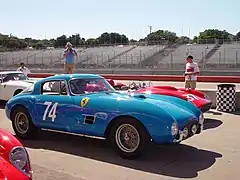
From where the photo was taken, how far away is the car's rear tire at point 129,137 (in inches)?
208

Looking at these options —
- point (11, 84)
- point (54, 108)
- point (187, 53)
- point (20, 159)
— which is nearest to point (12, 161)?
point (20, 159)

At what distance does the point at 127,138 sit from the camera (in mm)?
5473

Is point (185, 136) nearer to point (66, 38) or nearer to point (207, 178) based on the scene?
point (207, 178)

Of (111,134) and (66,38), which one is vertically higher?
(66,38)

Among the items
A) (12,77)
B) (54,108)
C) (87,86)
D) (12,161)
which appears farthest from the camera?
(12,77)

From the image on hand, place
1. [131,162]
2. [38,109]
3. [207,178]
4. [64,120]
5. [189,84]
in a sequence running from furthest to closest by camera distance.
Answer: [189,84] < [38,109] < [64,120] < [131,162] < [207,178]

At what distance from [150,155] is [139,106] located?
88 cm

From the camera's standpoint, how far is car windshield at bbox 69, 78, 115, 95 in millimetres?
6402

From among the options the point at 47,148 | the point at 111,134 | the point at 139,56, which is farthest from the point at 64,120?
the point at 139,56

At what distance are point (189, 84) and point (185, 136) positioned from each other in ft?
20.9

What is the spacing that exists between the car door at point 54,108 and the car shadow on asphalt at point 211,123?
335cm

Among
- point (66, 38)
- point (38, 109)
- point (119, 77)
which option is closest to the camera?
point (38, 109)

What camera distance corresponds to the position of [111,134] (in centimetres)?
559

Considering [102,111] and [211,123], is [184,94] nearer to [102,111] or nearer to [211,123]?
[211,123]
